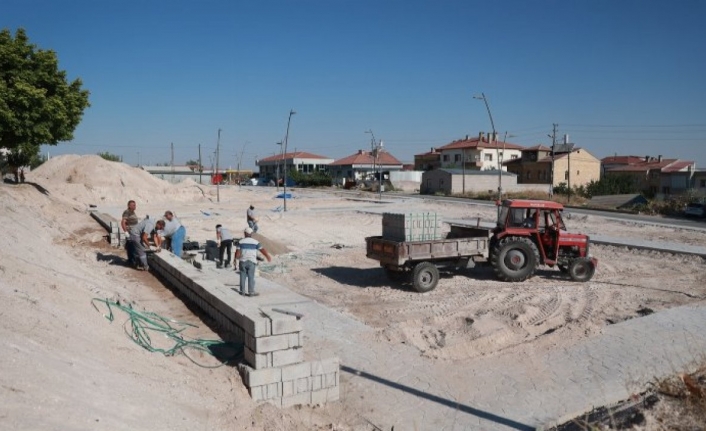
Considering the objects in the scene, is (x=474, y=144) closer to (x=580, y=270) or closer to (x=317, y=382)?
(x=580, y=270)

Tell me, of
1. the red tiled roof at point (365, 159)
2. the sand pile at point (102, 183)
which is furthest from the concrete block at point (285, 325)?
the red tiled roof at point (365, 159)

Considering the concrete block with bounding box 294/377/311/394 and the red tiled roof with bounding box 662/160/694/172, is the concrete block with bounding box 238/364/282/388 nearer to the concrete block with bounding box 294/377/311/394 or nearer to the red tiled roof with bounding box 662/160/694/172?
the concrete block with bounding box 294/377/311/394

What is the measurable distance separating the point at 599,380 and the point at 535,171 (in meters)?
63.3

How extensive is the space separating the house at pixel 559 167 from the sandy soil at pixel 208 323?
4195cm

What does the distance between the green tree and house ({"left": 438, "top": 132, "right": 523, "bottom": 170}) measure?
5282cm

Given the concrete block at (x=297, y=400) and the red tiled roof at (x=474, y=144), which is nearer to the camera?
the concrete block at (x=297, y=400)

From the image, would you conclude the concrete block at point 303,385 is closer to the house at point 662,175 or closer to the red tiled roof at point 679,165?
the house at point 662,175

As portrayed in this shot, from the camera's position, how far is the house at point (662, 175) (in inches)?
2137

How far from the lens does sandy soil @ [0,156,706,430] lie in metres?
5.02

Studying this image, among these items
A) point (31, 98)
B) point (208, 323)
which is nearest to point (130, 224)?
point (208, 323)

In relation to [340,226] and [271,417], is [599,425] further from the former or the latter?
[340,226]

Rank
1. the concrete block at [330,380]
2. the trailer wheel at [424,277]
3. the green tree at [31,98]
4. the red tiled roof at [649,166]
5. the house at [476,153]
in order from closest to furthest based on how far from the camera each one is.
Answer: the concrete block at [330,380]
the trailer wheel at [424,277]
the green tree at [31,98]
the red tiled roof at [649,166]
the house at [476,153]

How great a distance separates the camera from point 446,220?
29.6m

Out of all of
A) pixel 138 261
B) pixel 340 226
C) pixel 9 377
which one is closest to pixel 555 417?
pixel 9 377
